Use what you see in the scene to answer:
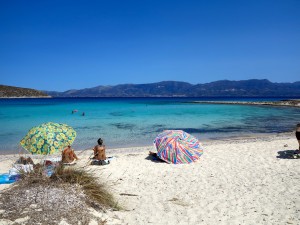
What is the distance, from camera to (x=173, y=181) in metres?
7.90

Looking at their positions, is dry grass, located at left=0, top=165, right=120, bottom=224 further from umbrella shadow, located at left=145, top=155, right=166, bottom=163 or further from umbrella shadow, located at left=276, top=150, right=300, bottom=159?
umbrella shadow, located at left=276, top=150, right=300, bottom=159

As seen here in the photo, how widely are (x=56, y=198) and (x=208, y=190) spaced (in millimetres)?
4007

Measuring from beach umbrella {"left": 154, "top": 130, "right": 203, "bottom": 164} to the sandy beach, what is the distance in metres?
0.31

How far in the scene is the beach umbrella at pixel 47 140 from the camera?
32.1 ft

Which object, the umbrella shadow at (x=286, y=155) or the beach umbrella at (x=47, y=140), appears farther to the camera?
the umbrella shadow at (x=286, y=155)

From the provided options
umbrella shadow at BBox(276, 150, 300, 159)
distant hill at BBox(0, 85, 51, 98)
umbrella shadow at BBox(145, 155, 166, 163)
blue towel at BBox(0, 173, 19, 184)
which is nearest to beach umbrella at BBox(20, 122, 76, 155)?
blue towel at BBox(0, 173, 19, 184)

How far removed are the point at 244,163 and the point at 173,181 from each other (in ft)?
10.7

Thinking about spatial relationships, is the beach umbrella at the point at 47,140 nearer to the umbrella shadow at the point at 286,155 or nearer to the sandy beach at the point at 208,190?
the sandy beach at the point at 208,190

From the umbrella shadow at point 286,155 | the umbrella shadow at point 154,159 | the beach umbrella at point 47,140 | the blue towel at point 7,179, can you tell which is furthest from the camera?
the umbrella shadow at point 154,159

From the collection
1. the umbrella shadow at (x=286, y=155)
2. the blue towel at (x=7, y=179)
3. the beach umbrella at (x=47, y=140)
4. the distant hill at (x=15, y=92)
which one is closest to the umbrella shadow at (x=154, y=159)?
the beach umbrella at (x=47, y=140)

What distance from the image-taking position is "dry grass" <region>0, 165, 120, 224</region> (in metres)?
4.45

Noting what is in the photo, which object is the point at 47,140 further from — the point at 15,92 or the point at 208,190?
the point at 15,92

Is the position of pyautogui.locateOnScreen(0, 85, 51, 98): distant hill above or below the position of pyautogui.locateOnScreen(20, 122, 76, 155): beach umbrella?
above

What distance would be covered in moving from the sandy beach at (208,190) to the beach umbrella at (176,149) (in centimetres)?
31
